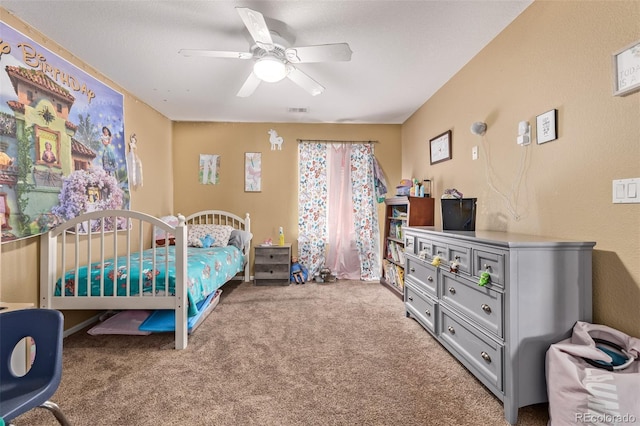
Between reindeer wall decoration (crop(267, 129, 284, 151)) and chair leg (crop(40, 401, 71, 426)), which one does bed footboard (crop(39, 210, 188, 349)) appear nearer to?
chair leg (crop(40, 401, 71, 426))

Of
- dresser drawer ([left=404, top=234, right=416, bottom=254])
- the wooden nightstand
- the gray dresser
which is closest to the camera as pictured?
the gray dresser

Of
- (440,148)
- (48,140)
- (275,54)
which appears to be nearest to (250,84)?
(275,54)

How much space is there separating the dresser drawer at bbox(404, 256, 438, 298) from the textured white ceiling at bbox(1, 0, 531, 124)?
1797 mm

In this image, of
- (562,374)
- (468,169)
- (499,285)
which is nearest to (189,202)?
(468,169)

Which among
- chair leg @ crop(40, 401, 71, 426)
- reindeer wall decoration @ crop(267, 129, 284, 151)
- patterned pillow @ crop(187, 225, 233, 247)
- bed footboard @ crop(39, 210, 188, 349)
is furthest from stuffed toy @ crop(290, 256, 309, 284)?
chair leg @ crop(40, 401, 71, 426)

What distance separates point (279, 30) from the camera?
2.06m

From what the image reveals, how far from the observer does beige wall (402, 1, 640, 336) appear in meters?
1.32

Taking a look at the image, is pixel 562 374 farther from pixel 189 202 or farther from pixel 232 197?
pixel 189 202

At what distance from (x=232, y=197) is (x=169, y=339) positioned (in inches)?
93.0

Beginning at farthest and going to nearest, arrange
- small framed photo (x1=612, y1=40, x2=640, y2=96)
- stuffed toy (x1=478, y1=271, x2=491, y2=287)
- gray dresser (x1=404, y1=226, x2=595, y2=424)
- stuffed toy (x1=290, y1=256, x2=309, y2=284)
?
stuffed toy (x1=290, y1=256, x2=309, y2=284)
stuffed toy (x1=478, y1=271, x2=491, y2=287)
gray dresser (x1=404, y1=226, x2=595, y2=424)
small framed photo (x1=612, y1=40, x2=640, y2=96)

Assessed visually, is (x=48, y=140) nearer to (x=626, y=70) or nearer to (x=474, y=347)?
(x=474, y=347)

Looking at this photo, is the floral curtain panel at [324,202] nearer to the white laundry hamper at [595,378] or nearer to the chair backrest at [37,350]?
the white laundry hamper at [595,378]

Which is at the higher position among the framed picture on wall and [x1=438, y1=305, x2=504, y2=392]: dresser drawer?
the framed picture on wall

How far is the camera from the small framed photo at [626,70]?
1245 millimetres
